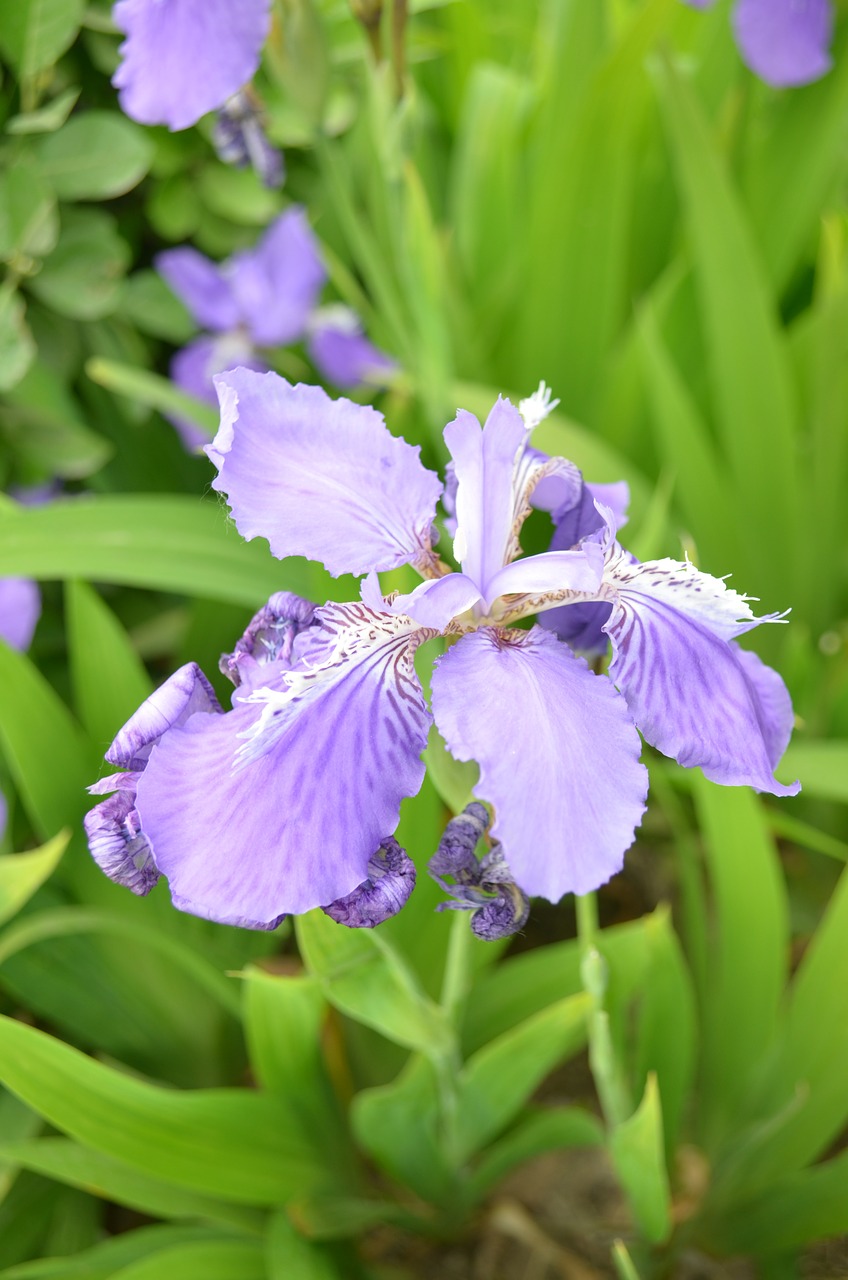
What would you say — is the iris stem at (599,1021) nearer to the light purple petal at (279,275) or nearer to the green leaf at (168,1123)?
the green leaf at (168,1123)

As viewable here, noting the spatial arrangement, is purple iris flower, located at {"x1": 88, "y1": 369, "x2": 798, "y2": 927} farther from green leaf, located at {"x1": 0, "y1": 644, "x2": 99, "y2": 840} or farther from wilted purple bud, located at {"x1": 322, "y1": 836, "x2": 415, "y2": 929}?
green leaf, located at {"x1": 0, "y1": 644, "x2": 99, "y2": 840}

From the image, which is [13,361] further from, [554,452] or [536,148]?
[536,148]

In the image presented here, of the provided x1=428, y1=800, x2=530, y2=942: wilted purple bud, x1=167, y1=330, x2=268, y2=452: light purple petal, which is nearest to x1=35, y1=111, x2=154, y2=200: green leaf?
x1=167, y1=330, x2=268, y2=452: light purple petal

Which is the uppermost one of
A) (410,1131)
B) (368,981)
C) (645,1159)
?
(368,981)

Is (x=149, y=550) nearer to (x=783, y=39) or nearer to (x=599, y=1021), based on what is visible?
(x=599, y=1021)

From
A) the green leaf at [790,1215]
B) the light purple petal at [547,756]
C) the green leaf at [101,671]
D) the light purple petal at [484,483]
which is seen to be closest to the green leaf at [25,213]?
the green leaf at [101,671]

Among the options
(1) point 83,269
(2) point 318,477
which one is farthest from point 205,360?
(2) point 318,477

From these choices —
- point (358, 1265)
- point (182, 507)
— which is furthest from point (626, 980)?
point (182, 507)
